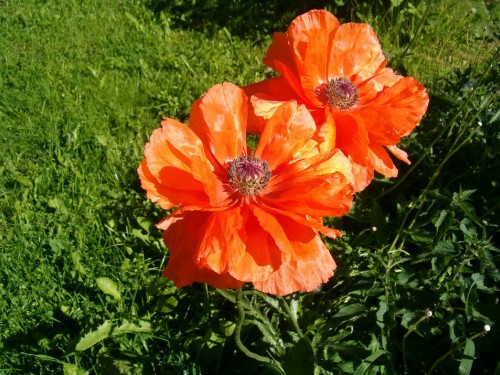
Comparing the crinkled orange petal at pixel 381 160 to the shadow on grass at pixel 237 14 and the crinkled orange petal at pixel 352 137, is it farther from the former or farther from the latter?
the shadow on grass at pixel 237 14

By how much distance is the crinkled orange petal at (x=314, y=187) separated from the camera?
1.25 meters

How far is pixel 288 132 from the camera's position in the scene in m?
1.43

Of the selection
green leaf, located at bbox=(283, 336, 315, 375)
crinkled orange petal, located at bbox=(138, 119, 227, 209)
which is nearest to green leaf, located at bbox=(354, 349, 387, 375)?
green leaf, located at bbox=(283, 336, 315, 375)

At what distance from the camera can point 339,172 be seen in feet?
4.31

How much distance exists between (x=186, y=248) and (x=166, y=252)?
1.05 metres

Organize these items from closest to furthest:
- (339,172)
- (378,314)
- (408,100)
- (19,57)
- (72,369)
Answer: (339,172) < (408,100) < (378,314) < (72,369) < (19,57)

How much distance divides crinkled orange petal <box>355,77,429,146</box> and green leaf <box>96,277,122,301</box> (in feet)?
4.03

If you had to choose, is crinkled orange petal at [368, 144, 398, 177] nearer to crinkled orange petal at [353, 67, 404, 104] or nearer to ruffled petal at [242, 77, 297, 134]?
crinkled orange petal at [353, 67, 404, 104]

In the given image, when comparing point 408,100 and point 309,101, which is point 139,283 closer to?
point 309,101

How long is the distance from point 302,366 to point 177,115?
219 centimetres

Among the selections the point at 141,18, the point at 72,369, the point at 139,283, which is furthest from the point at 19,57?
the point at 72,369

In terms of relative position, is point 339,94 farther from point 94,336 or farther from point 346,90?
point 94,336

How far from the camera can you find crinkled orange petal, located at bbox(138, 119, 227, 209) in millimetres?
1287

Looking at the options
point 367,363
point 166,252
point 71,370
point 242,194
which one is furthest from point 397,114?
point 71,370
